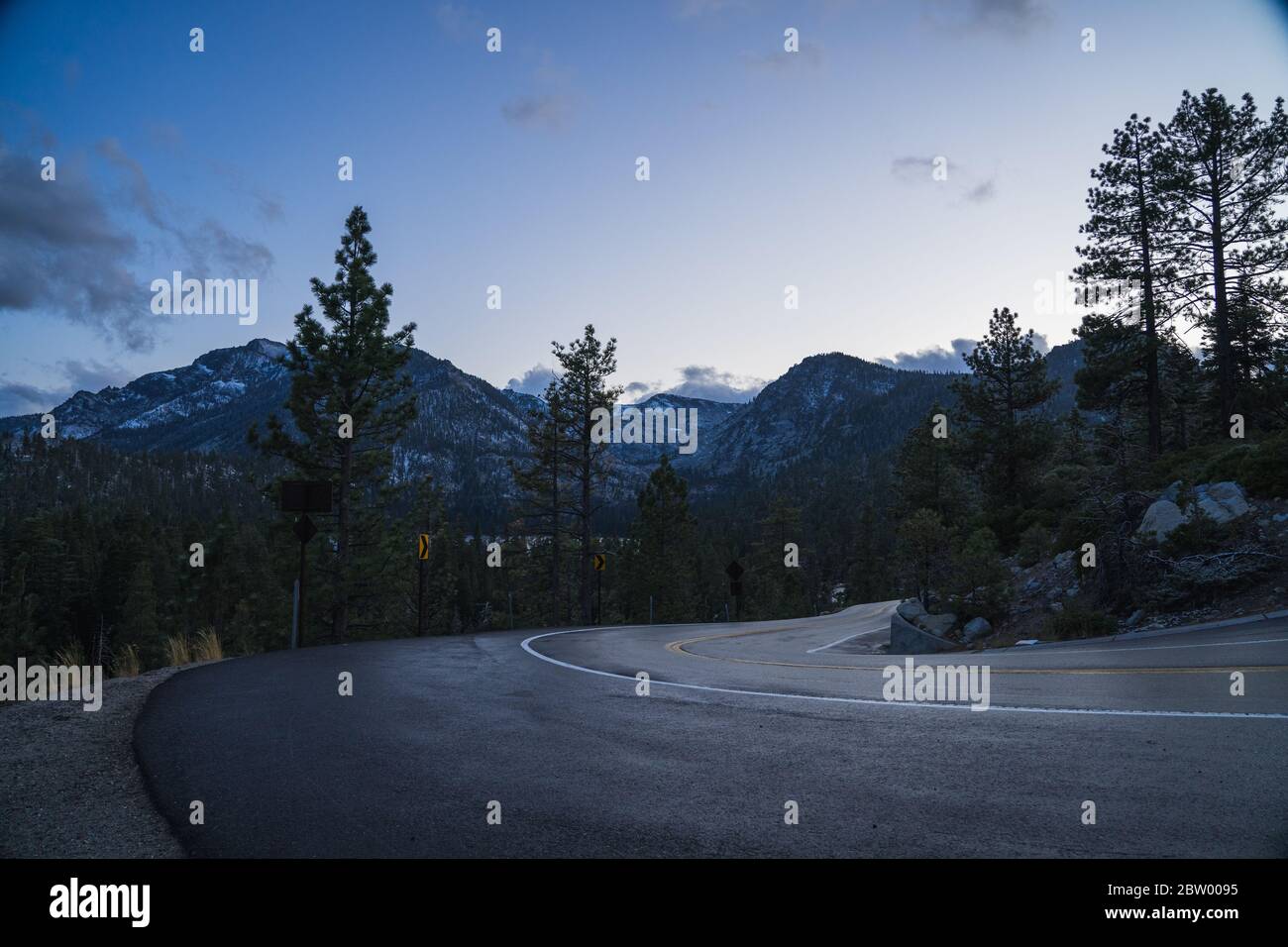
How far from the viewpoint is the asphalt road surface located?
346 cm

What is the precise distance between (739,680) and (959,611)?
10.8 m

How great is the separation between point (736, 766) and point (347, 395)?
89.0 feet

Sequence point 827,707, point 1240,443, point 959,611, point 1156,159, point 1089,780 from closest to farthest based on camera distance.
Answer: point 1089,780, point 827,707, point 959,611, point 1240,443, point 1156,159

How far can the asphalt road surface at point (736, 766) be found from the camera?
3455 millimetres

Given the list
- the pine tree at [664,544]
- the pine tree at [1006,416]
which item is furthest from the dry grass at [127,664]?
the pine tree at [664,544]

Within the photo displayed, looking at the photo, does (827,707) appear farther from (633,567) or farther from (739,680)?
(633,567)

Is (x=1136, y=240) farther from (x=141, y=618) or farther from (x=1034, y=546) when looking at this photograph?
(x=141, y=618)

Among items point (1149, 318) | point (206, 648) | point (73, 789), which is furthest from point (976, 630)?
point (1149, 318)

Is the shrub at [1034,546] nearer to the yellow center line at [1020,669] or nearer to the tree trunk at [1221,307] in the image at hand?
the yellow center line at [1020,669]

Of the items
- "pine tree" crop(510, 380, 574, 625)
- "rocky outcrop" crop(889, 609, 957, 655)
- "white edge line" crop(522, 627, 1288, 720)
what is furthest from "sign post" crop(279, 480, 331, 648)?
"pine tree" crop(510, 380, 574, 625)

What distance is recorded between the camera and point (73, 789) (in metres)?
4.79

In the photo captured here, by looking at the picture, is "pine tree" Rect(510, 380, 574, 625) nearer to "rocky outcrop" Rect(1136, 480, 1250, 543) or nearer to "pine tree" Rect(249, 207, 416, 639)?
"pine tree" Rect(249, 207, 416, 639)
